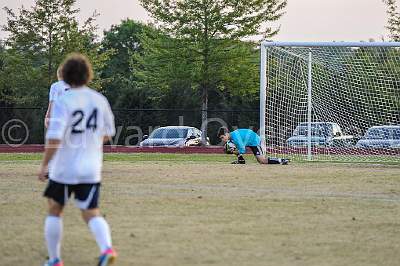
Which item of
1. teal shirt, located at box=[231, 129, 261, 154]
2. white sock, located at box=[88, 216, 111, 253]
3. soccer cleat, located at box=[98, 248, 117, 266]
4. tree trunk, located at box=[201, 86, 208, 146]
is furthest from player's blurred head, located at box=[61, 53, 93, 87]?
tree trunk, located at box=[201, 86, 208, 146]

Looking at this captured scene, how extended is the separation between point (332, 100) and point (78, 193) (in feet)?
72.9

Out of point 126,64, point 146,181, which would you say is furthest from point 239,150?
point 126,64

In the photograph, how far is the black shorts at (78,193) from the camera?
757 centimetres

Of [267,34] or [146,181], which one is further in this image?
[267,34]

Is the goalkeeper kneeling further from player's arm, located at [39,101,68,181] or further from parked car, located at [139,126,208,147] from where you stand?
player's arm, located at [39,101,68,181]

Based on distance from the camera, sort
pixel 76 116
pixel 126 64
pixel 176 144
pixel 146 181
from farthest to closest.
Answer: pixel 126 64 → pixel 176 144 → pixel 146 181 → pixel 76 116

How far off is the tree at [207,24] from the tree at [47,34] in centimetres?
362

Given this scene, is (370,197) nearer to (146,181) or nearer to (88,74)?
(146,181)

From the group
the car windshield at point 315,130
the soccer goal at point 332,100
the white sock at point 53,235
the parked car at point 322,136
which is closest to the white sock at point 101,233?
the white sock at point 53,235

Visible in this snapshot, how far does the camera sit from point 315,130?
1164 inches

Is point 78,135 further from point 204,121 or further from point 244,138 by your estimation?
point 204,121

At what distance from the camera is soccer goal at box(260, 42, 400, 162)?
28516 millimetres

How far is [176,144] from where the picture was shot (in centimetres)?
3788

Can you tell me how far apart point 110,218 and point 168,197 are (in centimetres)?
280
